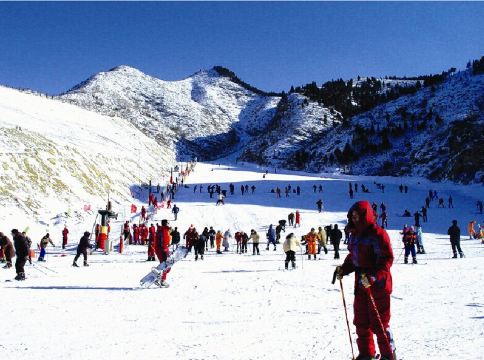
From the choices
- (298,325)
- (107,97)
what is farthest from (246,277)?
(107,97)

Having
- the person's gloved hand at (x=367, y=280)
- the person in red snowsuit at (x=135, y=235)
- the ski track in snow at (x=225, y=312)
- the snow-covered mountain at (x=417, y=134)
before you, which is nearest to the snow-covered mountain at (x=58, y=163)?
the person in red snowsuit at (x=135, y=235)

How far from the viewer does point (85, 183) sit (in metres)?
36.6

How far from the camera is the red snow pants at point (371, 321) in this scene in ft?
14.2

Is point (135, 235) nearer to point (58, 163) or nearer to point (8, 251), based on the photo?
point (8, 251)

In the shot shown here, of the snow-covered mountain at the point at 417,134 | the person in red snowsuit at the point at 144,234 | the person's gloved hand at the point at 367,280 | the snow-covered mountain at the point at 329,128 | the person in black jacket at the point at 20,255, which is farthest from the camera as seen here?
the snow-covered mountain at the point at 329,128

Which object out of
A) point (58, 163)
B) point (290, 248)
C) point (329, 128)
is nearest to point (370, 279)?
point (290, 248)

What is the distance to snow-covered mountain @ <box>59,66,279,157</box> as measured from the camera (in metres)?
149

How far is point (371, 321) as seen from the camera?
14.3ft

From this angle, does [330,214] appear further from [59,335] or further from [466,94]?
[466,94]

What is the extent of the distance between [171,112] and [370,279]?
173 metres

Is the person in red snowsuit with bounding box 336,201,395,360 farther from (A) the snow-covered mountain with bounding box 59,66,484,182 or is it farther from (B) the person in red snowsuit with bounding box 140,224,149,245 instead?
(A) the snow-covered mountain with bounding box 59,66,484,182

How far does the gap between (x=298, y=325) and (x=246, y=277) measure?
5.51 meters

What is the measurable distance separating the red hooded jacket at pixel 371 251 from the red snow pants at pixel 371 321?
9 cm

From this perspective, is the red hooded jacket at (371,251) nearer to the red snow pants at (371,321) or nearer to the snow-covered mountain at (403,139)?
the red snow pants at (371,321)
